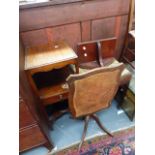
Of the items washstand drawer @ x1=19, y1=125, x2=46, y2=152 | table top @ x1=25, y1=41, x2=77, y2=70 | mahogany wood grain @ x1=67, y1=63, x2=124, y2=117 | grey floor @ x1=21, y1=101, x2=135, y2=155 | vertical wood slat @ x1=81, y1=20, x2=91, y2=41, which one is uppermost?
vertical wood slat @ x1=81, y1=20, x2=91, y2=41

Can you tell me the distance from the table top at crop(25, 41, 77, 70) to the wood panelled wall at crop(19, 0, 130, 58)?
0.50ft

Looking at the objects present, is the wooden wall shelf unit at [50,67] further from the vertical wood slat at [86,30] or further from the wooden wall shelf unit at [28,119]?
the vertical wood slat at [86,30]

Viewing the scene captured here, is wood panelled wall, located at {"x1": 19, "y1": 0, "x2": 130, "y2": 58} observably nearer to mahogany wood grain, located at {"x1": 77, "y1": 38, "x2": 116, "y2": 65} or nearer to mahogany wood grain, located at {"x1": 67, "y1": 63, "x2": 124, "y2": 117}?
A: mahogany wood grain, located at {"x1": 77, "y1": 38, "x2": 116, "y2": 65}

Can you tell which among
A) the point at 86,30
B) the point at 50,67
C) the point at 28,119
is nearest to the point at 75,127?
the point at 28,119

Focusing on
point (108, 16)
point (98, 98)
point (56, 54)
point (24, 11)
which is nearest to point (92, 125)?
point (98, 98)

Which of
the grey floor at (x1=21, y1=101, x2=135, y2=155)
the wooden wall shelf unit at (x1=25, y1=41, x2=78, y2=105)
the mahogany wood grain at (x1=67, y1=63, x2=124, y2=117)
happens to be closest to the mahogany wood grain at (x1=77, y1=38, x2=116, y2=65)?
the wooden wall shelf unit at (x1=25, y1=41, x2=78, y2=105)

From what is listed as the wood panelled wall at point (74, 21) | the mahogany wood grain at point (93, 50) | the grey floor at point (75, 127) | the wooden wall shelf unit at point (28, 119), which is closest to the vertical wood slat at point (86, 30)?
the wood panelled wall at point (74, 21)

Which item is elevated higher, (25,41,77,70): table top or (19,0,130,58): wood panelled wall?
(19,0,130,58): wood panelled wall

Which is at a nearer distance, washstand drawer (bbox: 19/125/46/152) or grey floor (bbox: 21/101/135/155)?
washstand drawer (bbox: 19/125/46/152)

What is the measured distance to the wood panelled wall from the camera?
1349 mm

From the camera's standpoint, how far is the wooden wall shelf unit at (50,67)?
1.18m

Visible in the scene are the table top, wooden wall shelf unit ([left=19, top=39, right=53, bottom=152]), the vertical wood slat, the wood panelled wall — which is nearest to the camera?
wooden wall shelf unit ([left=19, top=39, right=53, bottom=152])

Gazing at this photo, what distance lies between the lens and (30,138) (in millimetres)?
1303
